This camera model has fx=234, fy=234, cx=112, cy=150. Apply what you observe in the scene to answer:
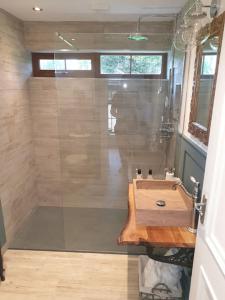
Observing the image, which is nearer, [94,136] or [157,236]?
[157,236]

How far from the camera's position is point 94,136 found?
2875 millimetres

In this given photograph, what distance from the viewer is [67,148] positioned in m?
2.93

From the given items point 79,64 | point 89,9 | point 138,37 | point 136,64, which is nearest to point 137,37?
point 138,37

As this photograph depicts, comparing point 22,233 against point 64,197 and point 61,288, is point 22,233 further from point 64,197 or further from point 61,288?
point 61,288

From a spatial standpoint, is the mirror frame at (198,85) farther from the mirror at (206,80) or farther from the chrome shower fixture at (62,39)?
the chrome shower fixture at (62,39)

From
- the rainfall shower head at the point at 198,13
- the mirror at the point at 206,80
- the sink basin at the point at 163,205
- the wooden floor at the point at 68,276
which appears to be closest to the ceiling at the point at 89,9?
the rainfall shower head at the point at 198,13

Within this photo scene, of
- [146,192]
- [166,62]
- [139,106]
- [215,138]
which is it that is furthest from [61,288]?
[166,62]

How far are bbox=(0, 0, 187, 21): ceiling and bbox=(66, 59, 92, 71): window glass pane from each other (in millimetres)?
425

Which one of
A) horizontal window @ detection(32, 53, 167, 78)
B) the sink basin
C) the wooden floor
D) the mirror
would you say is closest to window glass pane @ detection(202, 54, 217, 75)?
the mirror

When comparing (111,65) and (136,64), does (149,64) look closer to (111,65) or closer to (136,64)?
(136,64)

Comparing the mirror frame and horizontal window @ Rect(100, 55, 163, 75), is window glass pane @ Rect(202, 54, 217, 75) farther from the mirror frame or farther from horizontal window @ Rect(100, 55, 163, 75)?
horizontal window @ Rect(100, 55, 163, 75)

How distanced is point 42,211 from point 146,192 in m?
1.79

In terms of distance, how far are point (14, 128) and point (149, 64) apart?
1664 mm

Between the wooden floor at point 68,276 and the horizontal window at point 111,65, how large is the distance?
1.95 m
